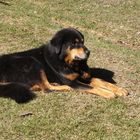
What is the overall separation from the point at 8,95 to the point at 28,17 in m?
6.88

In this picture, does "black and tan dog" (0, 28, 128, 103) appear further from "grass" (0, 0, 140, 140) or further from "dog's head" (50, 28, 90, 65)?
"grass" (0, 0, 140, 140)

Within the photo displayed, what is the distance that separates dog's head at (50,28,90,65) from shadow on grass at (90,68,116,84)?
140 centimetres

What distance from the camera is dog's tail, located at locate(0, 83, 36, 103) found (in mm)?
7688

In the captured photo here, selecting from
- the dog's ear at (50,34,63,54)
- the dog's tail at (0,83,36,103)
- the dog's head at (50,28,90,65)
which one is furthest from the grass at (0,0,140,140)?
the dog's ear at (50,34,63,54)

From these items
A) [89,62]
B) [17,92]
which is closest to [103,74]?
[89,62]

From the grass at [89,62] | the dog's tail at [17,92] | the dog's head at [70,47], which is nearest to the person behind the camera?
the grass at [89,62]

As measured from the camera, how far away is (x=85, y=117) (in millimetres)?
7445

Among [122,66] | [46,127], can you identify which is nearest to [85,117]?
[46,127]

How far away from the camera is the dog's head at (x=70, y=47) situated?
8031 millimetres

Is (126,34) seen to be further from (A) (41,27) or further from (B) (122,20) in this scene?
(A) (41,27)

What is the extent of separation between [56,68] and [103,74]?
5.26ft

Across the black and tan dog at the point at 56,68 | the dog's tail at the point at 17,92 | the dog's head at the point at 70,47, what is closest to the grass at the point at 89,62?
the dog's tail at the point at 17,92

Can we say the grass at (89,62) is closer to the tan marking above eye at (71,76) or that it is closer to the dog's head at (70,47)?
the tan marking above eye at (71,76)

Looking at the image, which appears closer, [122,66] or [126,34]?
[122,66]
